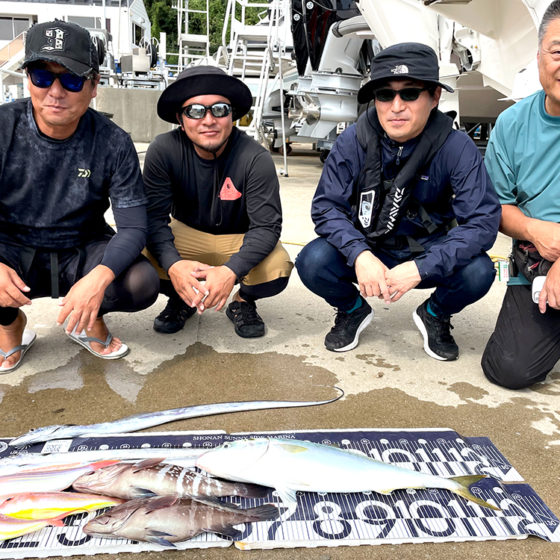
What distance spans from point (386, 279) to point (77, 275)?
150cm

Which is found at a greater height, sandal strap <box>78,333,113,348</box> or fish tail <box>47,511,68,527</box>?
fish tail <box>47,511,68,527</box>

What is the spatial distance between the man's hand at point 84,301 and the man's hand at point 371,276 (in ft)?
3.83

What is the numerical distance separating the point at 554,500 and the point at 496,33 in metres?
3.98

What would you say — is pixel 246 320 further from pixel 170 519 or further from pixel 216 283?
pixel 170 519

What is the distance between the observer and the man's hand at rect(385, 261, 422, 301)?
254 cm

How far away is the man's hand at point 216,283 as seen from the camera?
8.78 feet

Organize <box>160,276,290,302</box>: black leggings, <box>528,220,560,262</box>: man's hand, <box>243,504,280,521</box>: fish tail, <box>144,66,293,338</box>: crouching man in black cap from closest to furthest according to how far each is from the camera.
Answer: <box>243,504,280,521</box>: fish tail, <box>528,220,560,262</box>: man's hand, <box>144,66,293,338</box>: crouching man in black cap, <box>160,276,290,302</box>: black leggings

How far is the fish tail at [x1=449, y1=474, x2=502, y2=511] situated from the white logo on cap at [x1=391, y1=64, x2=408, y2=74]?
1713 millimetres

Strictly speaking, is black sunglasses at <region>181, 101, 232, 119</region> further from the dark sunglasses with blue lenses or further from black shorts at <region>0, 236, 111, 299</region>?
black shorts at <region>0, 236, 111, 299</region>

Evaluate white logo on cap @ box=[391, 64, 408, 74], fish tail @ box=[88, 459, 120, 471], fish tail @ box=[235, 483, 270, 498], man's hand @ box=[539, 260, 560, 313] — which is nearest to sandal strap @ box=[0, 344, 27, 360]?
fish tail @ box=[88, 459, 120, 471]

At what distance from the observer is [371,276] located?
8.36 ft

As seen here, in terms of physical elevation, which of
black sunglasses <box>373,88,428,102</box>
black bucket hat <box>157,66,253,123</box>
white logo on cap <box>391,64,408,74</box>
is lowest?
black bucket hat <box>157,66,253,123</box>

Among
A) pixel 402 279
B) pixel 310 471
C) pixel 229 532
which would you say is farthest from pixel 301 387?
pixel 229 532

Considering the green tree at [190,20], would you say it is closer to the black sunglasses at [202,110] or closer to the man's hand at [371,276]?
the black sunglasses at [202,110]
